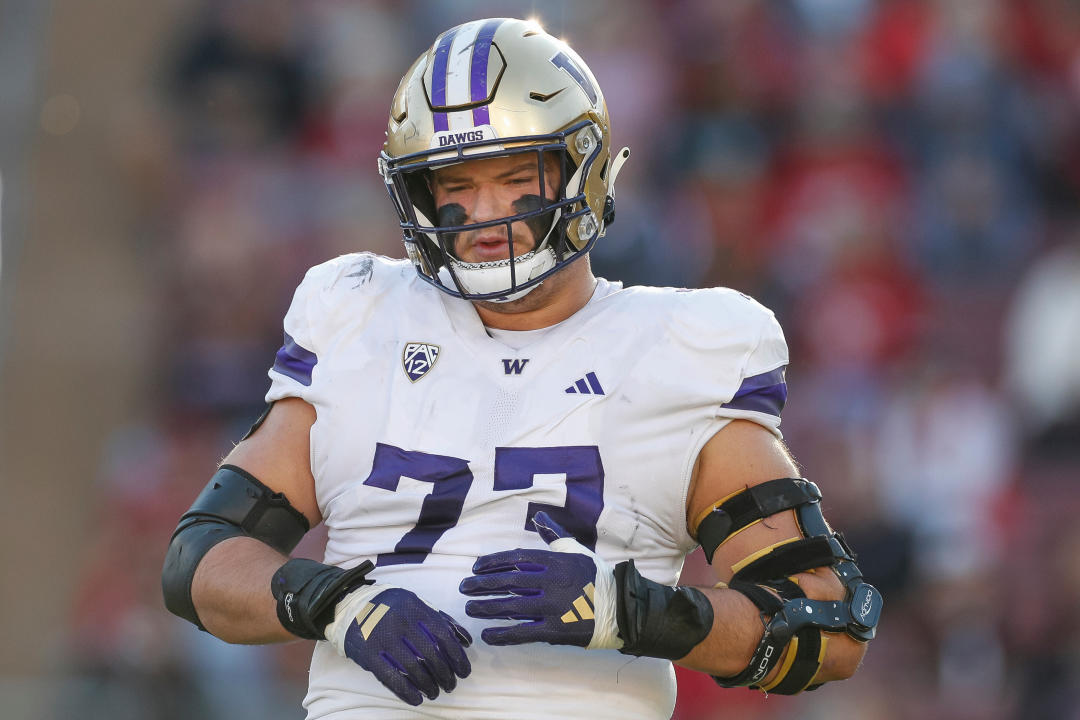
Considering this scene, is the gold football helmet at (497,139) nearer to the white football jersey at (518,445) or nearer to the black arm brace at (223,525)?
the white football jersey at (518,445)

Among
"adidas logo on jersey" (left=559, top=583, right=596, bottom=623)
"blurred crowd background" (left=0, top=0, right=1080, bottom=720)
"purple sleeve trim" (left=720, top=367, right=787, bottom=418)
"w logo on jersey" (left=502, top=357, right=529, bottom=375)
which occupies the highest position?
"w logo on jersey" (left=502, top=357, right=529, bottom=375)

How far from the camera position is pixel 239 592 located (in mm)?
→ 2955

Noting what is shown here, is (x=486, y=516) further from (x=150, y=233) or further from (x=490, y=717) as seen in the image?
(x=150, y=233)

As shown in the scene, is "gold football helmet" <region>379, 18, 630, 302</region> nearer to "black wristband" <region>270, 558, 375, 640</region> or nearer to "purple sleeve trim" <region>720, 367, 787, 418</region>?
"purple sleeve trim" <region>720, 367, 787, 418</region>

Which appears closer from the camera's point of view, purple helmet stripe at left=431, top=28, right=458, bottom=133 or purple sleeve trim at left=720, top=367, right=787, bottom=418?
purple sleeve trim at left=720, top=367, right=787, bottom=418

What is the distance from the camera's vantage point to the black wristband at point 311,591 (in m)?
2.76

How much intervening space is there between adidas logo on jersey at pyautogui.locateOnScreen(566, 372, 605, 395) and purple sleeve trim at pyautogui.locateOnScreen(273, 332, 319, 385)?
571 millimetres

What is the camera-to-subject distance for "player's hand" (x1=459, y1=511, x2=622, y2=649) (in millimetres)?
2639

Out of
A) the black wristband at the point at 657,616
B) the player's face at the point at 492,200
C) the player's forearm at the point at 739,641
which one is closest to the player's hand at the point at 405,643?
the black wristband at the point at 657,616

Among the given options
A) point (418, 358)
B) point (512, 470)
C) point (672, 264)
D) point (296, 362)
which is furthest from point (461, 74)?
point (672, 264)

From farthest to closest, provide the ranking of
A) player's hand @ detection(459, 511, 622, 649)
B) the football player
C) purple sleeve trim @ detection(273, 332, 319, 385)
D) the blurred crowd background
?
the blurred crowd background < purple sleeve trim @ detection(273, 332, 319, 385) < the football player < player's hand @ detection(459, 511, 622, 649)

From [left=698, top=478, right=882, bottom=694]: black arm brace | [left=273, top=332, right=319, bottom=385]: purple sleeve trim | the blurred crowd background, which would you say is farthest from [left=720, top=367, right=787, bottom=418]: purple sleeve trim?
the blurred crowd background

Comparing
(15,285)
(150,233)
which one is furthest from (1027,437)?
(15,285)

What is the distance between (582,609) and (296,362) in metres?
1.00
